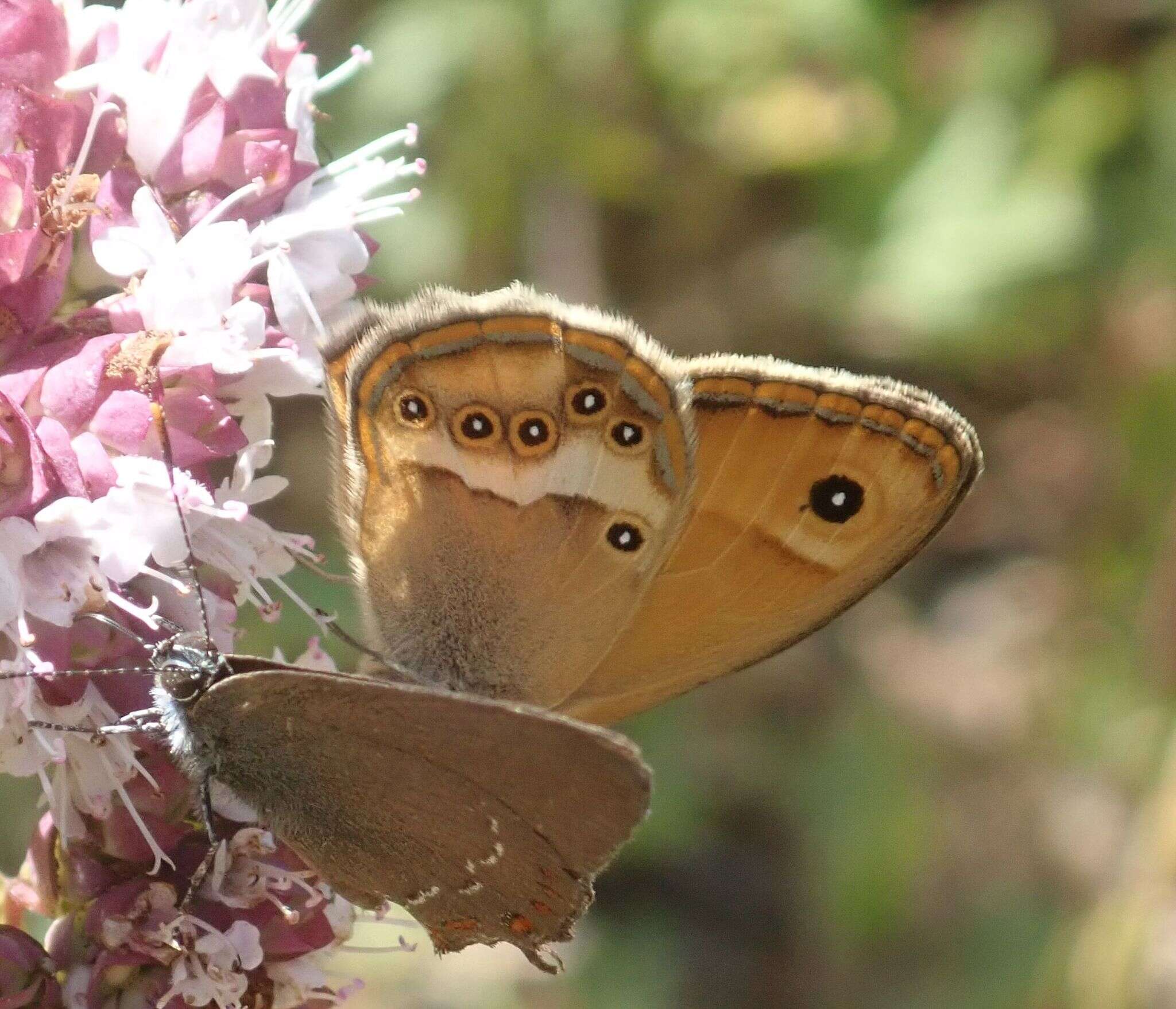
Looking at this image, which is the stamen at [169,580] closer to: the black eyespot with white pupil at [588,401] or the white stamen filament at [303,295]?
the white stamen filament at [303,295]

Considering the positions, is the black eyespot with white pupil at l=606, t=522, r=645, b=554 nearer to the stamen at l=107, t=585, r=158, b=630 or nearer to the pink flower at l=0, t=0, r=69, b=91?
the stamen at l=107, t=585, r=158, b=630

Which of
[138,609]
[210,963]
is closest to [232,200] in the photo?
[138,609]

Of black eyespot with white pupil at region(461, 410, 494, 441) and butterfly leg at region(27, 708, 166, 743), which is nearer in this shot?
butterfly leg at region(27, 708, 166, 743)

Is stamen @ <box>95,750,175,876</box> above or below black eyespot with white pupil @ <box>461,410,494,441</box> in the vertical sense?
below

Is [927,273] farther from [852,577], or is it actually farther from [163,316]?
[163,316]

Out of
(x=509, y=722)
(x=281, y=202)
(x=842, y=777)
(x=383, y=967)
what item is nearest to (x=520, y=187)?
(x=842, y=777)

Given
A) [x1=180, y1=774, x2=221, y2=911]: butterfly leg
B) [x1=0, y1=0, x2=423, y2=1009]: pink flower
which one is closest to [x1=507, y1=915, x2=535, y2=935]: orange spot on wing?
[x1=0, y1=0, x2=423, y2=1009]: pink flower

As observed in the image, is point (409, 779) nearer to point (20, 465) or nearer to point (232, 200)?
point (20, 465)
